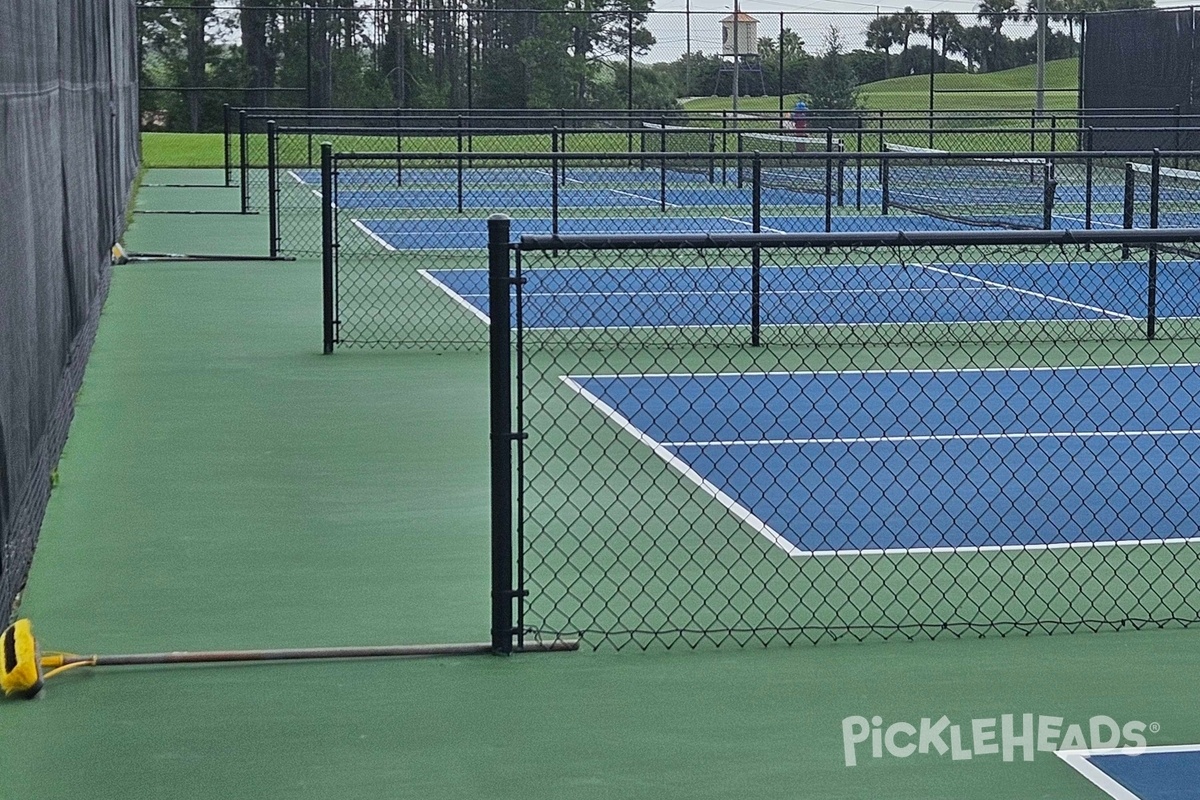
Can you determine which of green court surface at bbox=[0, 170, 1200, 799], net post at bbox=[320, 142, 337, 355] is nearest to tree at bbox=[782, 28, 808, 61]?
net post at bbox=[320, 142, 337, 355]

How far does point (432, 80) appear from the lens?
42406mm

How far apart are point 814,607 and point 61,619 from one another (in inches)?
104

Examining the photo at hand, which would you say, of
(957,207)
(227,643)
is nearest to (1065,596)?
(227,643)

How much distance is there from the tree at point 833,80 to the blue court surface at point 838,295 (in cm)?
2499

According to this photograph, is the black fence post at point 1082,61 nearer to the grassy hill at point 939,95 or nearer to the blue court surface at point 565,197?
the grassy hill at point 939,95

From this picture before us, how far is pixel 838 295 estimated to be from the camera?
1628 centimetres

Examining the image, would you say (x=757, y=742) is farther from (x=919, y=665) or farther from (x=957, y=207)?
(x=957, y=207)

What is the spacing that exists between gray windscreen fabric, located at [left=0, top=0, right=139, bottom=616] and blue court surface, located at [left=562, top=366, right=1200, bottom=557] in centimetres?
292

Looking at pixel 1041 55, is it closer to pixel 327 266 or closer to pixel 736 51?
pixel 736 51

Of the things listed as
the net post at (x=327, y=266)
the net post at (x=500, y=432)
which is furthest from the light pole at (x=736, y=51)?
the net post at (x=500, y=432)

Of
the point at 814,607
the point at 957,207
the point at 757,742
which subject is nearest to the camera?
the point at 757,742

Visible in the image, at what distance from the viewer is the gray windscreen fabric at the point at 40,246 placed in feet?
20.7

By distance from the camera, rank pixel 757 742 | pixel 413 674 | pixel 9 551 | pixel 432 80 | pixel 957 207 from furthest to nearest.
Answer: pixel 432 80 → pixel 957 207 → pixel 9 551 → pixel 413 674 → pixel 757 742

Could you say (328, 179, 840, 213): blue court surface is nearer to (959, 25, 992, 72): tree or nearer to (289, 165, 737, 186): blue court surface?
(289, 165, 737, 186): blue court surface
